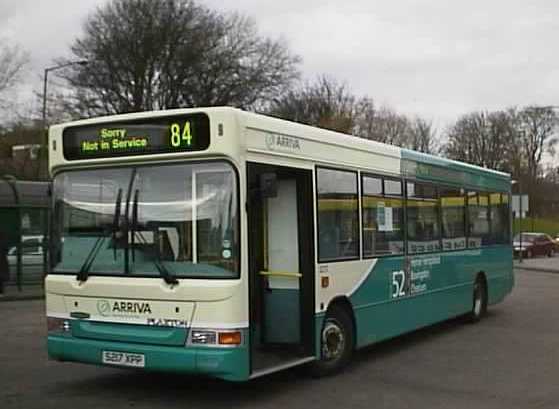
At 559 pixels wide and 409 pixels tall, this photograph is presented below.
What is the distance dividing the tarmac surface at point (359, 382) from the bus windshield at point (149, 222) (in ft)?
4.44

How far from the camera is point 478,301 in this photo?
1544 cm

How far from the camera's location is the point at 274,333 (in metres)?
9.43

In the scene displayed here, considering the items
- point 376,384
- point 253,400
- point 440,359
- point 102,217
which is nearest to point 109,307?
point 102,217

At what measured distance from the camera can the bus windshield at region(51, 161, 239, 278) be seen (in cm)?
820

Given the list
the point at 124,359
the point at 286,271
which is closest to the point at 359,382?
the point at 286,271

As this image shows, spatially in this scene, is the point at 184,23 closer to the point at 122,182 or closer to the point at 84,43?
the point at 84,43

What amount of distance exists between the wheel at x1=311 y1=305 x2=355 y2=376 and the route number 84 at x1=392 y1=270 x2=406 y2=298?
1407 mm

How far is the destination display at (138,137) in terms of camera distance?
8.34 metres

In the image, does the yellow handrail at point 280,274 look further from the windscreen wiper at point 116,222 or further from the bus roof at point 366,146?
the windscreen wiper at point 116,222

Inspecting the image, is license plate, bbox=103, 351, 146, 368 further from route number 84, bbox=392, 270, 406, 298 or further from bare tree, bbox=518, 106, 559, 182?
bare tree, bbox=518, 106, 559, 182

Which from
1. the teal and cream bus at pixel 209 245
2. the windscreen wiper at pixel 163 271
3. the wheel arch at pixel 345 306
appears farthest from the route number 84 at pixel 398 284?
the windscreen wiper at pixel 163 271

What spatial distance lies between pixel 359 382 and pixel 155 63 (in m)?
42.4

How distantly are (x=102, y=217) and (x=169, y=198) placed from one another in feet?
2.58

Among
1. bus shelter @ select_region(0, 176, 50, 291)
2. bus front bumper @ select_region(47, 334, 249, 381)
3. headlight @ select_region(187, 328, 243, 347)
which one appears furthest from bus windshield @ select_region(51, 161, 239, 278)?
bus shelter @ select_region(0, 176, 50, 291)
